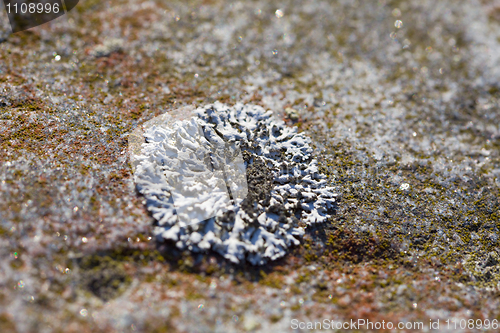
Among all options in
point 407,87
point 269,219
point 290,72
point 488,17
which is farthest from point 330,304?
point 488,17

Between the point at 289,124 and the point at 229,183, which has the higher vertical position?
the point at 289,124

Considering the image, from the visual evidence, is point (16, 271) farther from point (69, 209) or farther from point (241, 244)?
point (241, 244)

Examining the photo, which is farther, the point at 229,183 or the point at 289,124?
the point at 289,124

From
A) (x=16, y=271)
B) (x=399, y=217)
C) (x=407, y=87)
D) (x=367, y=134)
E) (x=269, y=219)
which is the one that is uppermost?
(x=407, y=87)

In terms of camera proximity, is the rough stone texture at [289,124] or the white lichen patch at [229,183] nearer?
the rough stone texture at [289,124]
